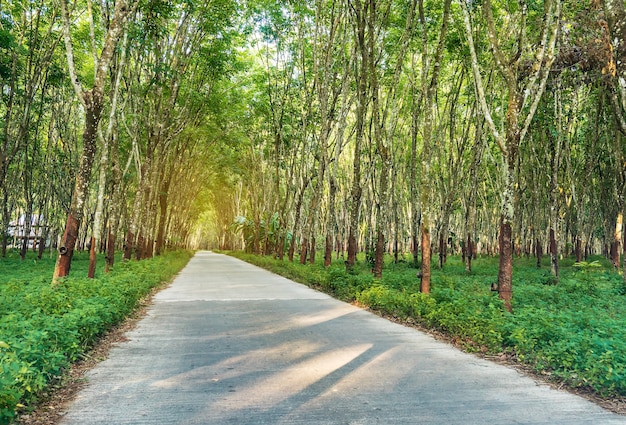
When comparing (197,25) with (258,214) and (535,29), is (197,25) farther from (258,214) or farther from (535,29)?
(258,214)

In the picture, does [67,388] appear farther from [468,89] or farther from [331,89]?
[331,89]

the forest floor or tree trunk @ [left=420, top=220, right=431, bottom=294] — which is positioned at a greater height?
tree trunk @ [left=420, top=220, right=431, bottom=294]

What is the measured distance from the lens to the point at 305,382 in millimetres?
5121

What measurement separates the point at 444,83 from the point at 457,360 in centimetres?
1896

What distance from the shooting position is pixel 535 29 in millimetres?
13156

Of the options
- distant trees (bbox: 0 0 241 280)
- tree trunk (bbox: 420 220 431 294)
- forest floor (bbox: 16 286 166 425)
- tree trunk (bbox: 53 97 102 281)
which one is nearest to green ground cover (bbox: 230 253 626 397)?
tree trunk (bbox: 420 220 431 294)

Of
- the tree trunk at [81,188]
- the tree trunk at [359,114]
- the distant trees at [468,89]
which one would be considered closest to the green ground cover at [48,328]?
the tree trunk at [81,188]

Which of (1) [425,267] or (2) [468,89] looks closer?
(1) [425,267]

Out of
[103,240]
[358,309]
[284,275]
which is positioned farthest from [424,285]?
[103,240]

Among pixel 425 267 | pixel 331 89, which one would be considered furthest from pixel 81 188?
pixel 331 89

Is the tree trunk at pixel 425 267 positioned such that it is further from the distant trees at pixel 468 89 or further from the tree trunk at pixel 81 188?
the tree trunk at pixel 81 188

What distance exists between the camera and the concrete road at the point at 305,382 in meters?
4.21

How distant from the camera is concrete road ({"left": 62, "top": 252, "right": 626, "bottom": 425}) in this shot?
4.21 metres

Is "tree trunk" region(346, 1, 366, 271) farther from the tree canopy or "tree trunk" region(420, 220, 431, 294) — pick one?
"tree trunk" region(420, 220, 431, 294)
